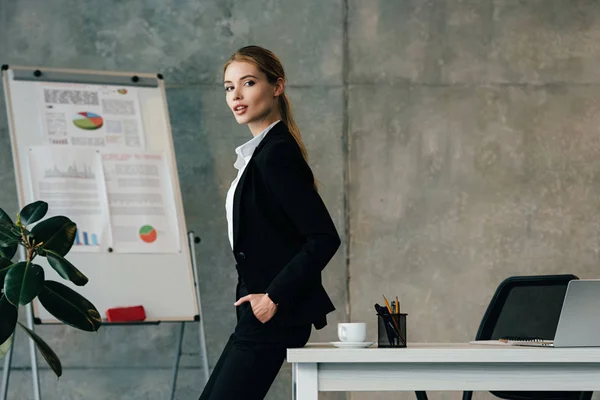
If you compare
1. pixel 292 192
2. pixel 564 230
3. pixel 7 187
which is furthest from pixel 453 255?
pixel 292 192

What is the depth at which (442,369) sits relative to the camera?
173 cm

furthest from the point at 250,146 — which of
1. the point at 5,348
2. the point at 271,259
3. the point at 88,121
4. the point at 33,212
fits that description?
the point at 88,121

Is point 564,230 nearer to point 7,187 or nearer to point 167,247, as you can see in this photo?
point 167,247

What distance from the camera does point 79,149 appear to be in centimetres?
383

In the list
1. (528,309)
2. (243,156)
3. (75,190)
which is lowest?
(528,309)

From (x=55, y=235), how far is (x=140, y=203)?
0.64m

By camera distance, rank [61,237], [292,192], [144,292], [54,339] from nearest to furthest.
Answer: [292,192], [61,237], [144,292], [54,339]

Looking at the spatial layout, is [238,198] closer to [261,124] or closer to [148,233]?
[261,124]

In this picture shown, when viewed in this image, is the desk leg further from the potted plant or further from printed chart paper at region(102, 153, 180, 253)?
printed chart paper at region(102, 153, 180, 253)

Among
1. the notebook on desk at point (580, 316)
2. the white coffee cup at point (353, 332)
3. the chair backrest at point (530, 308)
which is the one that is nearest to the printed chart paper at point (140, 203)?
the chair backrest at point (530, 308)

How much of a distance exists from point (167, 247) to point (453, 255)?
4.91 feet

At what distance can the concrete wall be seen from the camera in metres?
4.38

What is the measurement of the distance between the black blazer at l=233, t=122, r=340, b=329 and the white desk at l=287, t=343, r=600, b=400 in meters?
0.22

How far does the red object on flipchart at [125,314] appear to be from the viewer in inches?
143
